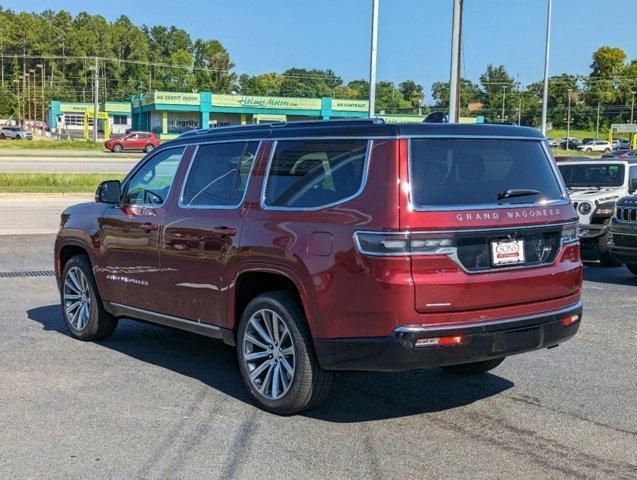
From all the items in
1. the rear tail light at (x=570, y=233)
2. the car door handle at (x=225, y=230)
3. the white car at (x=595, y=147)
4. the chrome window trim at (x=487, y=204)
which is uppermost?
the white car at (x=595, y=147)

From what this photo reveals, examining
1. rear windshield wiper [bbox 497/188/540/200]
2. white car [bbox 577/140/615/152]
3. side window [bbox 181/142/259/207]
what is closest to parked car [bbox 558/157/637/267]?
rear windshield wiper [bbox 497/188/540/200]

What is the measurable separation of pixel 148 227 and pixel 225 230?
110 cm

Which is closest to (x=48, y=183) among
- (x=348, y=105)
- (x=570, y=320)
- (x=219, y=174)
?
(x=219, y=174)

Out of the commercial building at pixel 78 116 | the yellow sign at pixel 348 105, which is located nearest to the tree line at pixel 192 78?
the commercial building at pixel 78 116

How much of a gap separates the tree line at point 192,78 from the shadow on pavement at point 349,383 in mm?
112369

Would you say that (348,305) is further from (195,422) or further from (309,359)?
(195,422)

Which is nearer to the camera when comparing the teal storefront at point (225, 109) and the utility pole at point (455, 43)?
the utility pole at point (455, 43)

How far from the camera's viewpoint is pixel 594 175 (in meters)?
13.9

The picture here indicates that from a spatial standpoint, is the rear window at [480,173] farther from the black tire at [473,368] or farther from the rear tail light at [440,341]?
the black tire at [473,368]

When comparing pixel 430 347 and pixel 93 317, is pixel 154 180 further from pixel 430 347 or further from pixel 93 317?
pixel 430 347

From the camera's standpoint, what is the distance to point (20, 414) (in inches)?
206

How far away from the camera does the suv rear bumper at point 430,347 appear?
4.52 meters

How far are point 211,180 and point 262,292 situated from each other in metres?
1.04

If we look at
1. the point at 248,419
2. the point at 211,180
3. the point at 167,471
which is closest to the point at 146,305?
the point at 211,180
